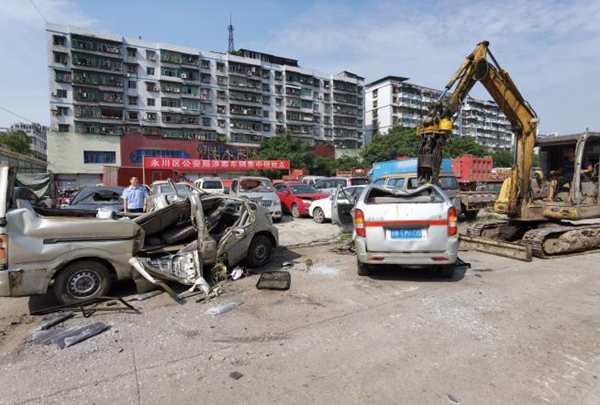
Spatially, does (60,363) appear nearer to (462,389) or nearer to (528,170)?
(462,389)

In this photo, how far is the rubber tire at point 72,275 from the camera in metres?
4.40

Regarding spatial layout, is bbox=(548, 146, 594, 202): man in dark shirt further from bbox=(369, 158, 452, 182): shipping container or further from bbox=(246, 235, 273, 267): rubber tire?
bbox=(369, 158, 452, 182): shipping container

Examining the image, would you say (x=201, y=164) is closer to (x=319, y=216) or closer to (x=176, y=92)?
(x=319, y=216)

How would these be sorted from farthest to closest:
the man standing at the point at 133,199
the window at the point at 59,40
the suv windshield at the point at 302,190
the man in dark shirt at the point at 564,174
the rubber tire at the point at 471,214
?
the window at the point at 59,40 → the suv windshield at the point at 302,190 → the rubber tire at the point at 471,214 → the man standing at the point at 133,199 → the man in dark shirt at the point at 564,174

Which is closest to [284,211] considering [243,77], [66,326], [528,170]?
[528,170]

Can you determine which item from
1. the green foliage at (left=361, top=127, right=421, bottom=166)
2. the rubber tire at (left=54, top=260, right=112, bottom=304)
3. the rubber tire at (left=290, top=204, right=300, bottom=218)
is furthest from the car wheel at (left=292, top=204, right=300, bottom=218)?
the green foliage at (left=361, top=127, right=421, bottom=166)

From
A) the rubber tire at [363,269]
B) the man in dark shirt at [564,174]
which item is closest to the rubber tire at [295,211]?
the rubber tire at [363,269]

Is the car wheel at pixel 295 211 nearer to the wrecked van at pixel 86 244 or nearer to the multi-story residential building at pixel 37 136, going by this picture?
the wrecked van at pixel 86 244

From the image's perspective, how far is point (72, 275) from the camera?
4.48 m

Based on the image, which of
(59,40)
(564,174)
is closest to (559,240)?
(564,174)

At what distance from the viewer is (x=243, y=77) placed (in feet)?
217

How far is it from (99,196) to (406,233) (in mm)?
9218

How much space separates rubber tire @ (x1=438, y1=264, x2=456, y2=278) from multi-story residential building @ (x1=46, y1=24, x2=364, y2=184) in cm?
5739

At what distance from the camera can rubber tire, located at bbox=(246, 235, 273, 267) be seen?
6.45m
